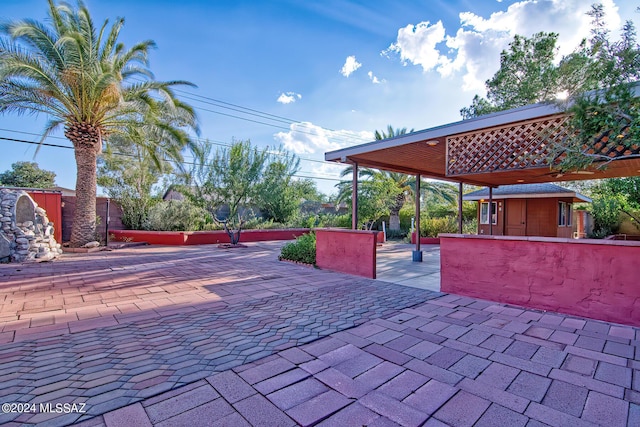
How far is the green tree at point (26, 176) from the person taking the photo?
2517 cm

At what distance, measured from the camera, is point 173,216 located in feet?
42.5

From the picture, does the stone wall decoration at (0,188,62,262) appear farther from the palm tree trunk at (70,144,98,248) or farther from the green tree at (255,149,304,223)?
the green tree at (255,149,304,223)

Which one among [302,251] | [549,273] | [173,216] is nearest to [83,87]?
[173,216]

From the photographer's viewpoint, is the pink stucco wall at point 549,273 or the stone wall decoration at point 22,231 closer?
the pink stucco wall at point 549,273

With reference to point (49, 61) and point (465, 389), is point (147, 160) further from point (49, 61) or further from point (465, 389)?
point (465, 389)

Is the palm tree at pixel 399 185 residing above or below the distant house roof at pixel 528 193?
above

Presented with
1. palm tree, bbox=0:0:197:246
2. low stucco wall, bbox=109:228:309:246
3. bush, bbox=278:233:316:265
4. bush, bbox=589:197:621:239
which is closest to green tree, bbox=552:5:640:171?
bush, bbox=278:233:316:265

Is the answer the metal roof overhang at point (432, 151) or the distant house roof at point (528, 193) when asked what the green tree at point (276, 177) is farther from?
the distant house roof at point (528, 193)

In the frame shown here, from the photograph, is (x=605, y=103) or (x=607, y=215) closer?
(x=605, y=103)

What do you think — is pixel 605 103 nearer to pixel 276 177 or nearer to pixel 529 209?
pixel 276 177

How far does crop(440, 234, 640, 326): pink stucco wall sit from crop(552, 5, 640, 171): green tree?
1.13m

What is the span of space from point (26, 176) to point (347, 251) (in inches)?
1257

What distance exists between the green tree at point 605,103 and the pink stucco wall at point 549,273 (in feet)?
3.71

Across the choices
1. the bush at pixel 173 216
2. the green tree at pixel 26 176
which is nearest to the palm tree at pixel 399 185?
the bush at pixel 173 216
